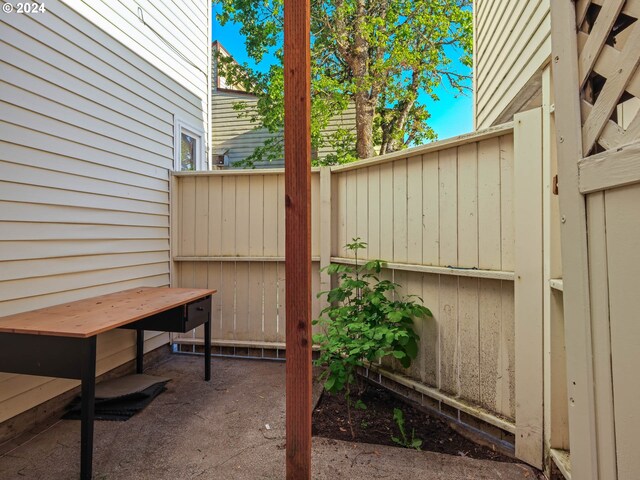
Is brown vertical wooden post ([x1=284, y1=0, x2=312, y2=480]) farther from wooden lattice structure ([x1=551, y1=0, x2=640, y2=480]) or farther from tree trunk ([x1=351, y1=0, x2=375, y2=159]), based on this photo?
tree trunk ([x1=351, y1=0, x2=375, y2=159])

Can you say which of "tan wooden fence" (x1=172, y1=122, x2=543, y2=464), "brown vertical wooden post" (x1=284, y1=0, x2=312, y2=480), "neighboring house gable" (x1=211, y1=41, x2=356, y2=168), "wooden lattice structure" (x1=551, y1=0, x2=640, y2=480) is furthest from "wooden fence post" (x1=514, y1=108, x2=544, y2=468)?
"neighboring house gable" (x1=211, y1=41, x2=356, y2=168)

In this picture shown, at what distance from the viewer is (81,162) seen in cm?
269

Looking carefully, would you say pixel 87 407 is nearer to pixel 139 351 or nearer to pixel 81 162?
pixel 139 351

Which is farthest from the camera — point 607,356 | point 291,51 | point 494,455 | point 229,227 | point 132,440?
point 229,227

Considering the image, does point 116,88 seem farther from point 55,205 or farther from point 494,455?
point 494,455

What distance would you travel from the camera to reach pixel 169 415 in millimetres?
2494

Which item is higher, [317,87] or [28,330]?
[317,87]

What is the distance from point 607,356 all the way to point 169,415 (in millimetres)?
2565

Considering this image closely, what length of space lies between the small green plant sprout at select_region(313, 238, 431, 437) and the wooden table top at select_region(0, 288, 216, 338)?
115 cm

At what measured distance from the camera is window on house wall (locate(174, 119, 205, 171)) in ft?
13.2

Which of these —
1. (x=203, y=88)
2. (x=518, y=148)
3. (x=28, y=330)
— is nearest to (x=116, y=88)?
(x=203, y=88)

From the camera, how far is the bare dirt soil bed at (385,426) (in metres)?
2.08

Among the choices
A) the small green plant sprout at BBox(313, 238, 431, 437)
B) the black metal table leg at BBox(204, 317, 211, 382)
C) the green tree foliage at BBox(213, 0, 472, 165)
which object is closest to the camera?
the small green plant sprout at BBox(313, 238, 431, 437)

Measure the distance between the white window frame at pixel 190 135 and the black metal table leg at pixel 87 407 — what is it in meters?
2.54
